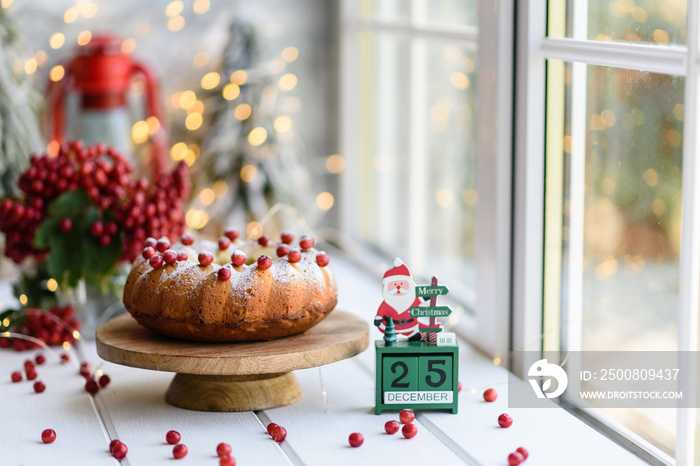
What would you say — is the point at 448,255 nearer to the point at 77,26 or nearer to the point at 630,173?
the point at 630,173

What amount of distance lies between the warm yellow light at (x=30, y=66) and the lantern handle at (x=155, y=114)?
211 mm

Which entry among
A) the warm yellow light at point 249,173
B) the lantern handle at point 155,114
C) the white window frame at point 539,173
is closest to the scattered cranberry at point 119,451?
the white window frame at point 539,173

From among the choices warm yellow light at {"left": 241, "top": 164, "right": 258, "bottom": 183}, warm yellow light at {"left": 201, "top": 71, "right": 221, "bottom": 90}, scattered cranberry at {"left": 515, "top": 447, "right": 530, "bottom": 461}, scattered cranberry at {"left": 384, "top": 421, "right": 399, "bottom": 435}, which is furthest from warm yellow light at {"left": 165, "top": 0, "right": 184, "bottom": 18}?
scattered cranberry at {"left": 515, "top": 447, "right": 530, "bottom": 461}

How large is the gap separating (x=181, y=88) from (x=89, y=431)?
3.26 ft

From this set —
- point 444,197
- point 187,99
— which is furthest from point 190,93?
point 444,197

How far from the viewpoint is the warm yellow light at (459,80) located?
1638mm

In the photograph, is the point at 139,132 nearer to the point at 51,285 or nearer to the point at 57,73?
the point at 57,73

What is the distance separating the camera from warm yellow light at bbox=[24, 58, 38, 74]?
5.81ft

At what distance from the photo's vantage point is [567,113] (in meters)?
1.21

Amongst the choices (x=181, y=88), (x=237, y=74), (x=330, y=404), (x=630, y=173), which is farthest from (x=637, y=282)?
(x=181, y=88)

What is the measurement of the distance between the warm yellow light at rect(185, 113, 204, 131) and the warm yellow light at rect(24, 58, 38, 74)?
32cm

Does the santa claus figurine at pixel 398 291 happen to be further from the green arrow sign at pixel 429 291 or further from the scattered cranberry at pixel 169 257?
the scattered cranberry at pixel 169 257

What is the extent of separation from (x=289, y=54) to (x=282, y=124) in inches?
6.9

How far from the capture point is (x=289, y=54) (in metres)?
1.99
